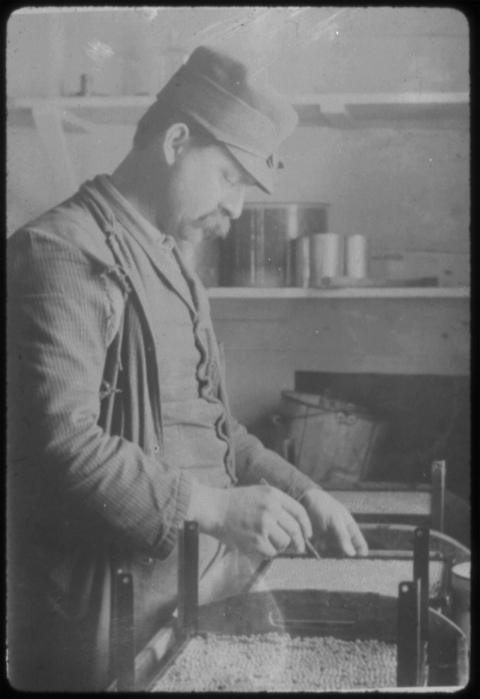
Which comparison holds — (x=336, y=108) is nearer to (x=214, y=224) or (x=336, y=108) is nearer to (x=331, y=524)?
(x=214, y=224)

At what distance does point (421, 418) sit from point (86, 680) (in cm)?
78

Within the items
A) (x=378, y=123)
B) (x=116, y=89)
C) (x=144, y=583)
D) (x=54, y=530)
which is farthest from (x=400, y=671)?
(x=116, y=89)

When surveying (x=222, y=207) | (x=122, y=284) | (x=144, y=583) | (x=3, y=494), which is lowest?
(x=144, y=583)

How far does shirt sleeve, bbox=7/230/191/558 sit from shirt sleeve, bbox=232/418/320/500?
0.13 m

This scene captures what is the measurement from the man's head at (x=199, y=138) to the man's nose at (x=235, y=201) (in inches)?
0.5

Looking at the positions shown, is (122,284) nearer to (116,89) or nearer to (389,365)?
(116,89)

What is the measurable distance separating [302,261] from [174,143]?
1.06 ft

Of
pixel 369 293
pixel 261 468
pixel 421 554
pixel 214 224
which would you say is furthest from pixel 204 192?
pixel 421 554

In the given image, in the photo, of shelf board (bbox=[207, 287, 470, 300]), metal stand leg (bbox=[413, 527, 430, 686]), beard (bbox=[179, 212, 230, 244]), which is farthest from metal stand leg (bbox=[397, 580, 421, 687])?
beard (bbox=[179, 212, 230, 244])

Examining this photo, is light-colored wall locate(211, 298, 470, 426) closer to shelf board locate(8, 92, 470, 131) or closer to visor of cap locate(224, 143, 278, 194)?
visor of cap locate(224, 143, 278, 194)

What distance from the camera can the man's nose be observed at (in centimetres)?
141

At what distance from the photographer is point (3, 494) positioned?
1417 mm

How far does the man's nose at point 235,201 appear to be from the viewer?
1413mm

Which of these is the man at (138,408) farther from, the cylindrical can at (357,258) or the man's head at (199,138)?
the cylindrical can at (357,258)
